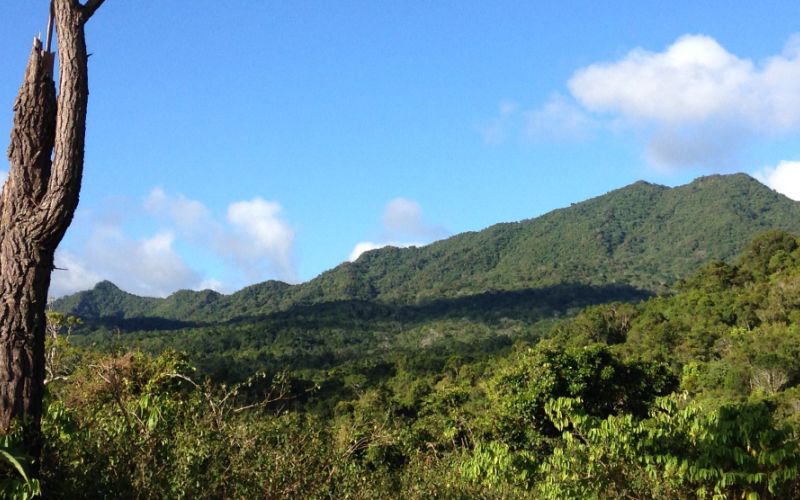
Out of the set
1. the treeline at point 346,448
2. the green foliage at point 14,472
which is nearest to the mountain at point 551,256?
the treeline at point 346,448

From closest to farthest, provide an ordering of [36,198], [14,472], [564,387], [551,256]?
[14,472] → [36,198] → [564,387] → [551,256]

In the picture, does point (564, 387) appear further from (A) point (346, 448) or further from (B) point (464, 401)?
(B) point (464, 401)

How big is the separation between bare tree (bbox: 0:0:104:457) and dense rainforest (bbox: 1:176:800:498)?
0.38 meters

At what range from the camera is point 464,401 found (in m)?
35.8

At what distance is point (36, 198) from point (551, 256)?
153462mm

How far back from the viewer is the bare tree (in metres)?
4.51

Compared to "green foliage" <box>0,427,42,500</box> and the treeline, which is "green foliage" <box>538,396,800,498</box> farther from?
"green foliage" <box>0,427,42,500</box>

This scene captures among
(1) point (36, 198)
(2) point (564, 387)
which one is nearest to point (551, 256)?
(2) point (564, 387)

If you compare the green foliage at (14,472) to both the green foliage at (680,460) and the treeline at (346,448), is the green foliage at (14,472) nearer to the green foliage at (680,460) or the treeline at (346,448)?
the treeline at (346,448)

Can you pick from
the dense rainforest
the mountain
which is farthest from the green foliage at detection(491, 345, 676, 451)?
the mountain

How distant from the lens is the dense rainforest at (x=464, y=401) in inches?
202

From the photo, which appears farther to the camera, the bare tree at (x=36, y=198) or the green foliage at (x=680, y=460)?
the green foliage at (x=680, y=460)

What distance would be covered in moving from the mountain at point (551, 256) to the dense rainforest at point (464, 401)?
11611 mm

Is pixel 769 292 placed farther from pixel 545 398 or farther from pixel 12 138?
pixel 12 138
